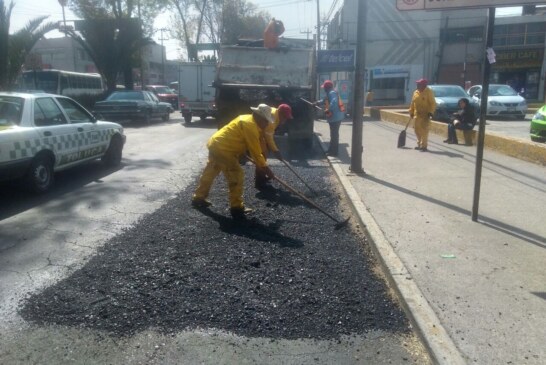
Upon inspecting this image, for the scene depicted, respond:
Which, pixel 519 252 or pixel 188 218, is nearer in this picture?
pixel 519 252

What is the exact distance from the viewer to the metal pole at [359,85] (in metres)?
9.46

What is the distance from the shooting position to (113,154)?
34.7 feet

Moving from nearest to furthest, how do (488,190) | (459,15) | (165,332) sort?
(165,332) → (488,190) → (459,15)

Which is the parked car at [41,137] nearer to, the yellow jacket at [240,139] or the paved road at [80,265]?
the paved road at [80,265]

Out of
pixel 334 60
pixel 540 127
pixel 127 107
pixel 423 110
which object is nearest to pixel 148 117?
pixel 127 107

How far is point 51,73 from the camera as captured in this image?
85.6 feet

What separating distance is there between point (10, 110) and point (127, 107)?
1293 cm

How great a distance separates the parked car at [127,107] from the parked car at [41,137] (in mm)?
10830

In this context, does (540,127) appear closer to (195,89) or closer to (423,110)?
(423,110)

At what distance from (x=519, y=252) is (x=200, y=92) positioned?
18.7m

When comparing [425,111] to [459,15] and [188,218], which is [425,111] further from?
[459,15]

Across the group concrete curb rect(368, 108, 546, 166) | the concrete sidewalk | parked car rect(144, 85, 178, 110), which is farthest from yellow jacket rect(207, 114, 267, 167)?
parked car rect(144, 85, 178, 110)

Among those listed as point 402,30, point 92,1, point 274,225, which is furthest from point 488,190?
point 402,30

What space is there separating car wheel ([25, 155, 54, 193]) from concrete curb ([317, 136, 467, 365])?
465 cm
